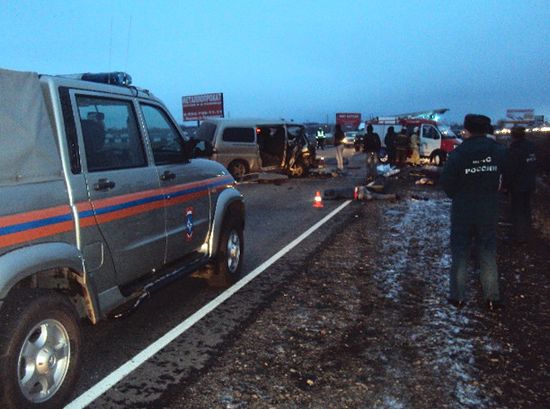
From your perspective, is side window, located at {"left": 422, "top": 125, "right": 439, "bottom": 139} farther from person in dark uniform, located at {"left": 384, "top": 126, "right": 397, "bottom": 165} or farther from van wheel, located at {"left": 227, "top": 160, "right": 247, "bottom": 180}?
van wheel, located at {"left": 227, "top": 160, "right": 247, "bottom": 180}

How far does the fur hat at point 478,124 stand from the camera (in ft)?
16.0

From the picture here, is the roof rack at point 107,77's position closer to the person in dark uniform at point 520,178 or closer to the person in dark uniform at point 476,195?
the person in dark uniform at point 476,195

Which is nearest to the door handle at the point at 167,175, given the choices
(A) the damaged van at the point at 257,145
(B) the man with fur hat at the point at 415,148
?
(A) the damaged van at the point at 257,145

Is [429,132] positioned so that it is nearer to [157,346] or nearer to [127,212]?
[157,346]

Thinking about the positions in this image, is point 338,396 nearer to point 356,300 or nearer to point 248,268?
point 356,300

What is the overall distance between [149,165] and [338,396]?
2.35 m

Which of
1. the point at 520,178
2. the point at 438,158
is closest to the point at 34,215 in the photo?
the point at 520,178

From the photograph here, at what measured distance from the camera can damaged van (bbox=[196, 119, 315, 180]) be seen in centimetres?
1722

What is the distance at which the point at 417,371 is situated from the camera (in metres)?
3.85

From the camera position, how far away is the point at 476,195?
4.95m

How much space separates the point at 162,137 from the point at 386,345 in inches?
106

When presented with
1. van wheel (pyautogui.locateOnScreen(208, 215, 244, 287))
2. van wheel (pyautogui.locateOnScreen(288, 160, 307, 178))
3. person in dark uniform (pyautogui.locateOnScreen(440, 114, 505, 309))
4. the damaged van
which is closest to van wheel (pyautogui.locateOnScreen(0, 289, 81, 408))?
van wheel (pyautogui.locateOnScreen(208, 215, 244, 287))

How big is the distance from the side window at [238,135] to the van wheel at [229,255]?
11.4m

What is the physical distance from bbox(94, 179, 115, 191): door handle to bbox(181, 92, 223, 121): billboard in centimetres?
3856
